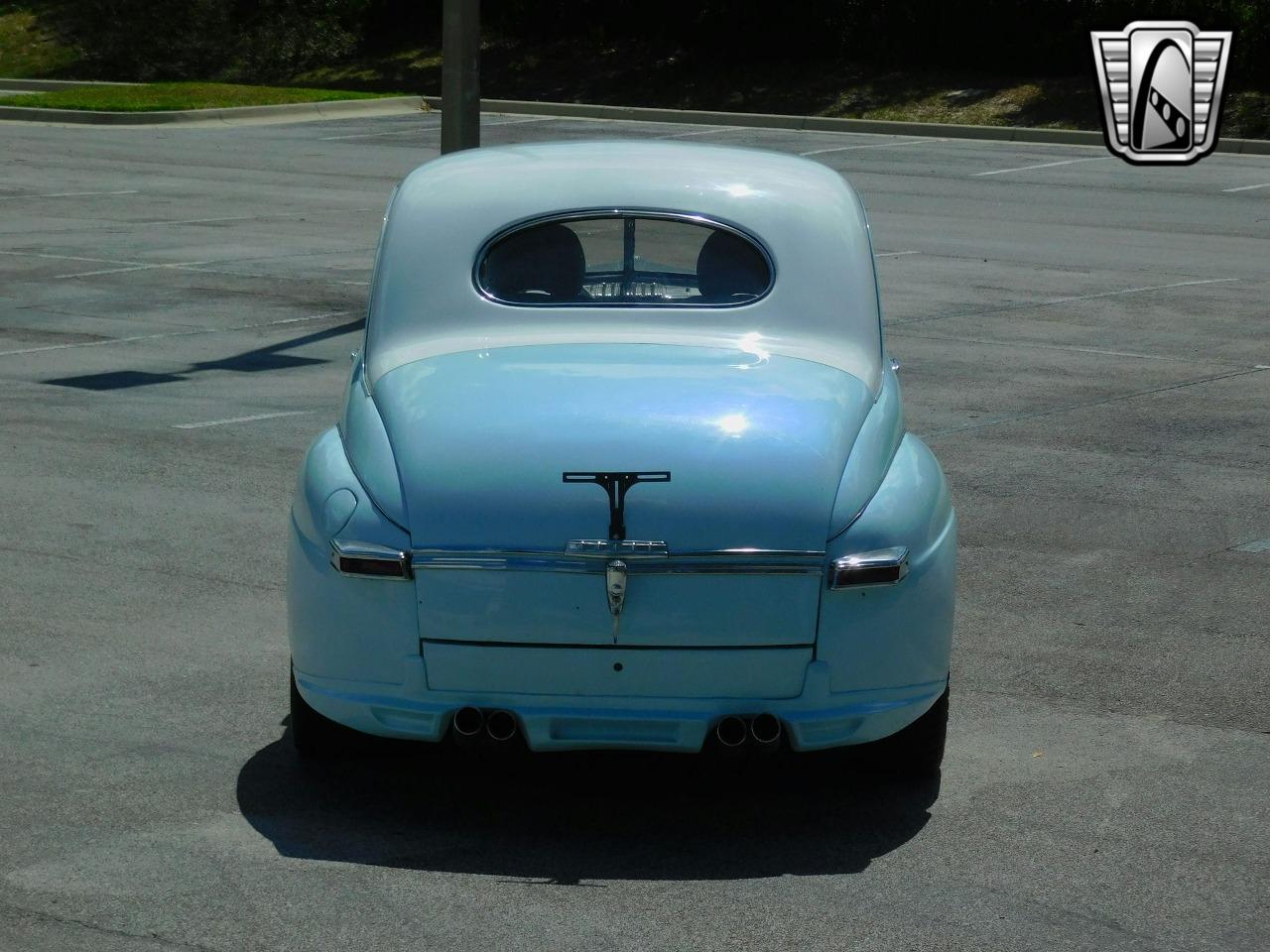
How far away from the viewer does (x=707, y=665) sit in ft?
16.0

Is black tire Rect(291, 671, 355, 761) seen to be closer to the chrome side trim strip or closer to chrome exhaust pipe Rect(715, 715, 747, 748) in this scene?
the chrome side trim strip

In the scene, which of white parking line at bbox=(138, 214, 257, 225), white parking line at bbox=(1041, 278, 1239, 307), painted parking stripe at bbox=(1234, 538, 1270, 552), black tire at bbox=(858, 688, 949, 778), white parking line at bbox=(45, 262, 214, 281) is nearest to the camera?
black tire at bbox=(858, 688, 949, 778)

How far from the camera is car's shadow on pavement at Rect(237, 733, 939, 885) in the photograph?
16.1 ft

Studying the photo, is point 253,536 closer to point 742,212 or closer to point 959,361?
point 742,212

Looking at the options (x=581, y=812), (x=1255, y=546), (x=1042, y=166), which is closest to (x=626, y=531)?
(x=581, y=812)

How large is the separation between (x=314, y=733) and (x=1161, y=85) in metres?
32.2

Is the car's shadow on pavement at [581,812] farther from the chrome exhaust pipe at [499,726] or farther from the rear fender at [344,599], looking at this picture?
the rear fender at [344,599]

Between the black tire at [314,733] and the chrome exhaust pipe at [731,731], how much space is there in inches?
45.3

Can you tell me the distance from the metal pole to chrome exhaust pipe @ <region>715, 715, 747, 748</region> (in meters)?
10.8

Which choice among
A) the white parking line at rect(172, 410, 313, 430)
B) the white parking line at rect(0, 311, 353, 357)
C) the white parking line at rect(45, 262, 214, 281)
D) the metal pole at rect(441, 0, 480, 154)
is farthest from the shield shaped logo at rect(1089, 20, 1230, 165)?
the white parking line at rect(172, 410, 313, 430)

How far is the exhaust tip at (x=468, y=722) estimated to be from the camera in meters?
4.96

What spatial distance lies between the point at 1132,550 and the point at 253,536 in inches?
148

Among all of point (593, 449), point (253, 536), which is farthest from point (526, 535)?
point (253, 536)

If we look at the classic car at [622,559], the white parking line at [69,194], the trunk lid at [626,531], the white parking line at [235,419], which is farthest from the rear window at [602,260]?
the white parking line at [69,194]
